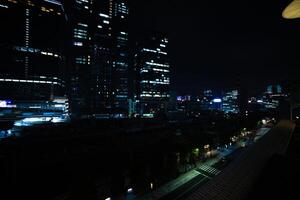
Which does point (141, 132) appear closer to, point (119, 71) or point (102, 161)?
point (102, 161)

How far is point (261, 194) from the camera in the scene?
4066 mm

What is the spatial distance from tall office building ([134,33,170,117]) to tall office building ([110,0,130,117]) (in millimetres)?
4097

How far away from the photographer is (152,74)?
63.0 metres

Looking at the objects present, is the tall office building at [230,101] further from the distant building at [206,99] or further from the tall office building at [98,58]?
the tall office building at [98,58]

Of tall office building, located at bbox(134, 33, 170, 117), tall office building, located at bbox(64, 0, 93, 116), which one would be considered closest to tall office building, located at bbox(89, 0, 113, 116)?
tall office building, located at bbox(64, 0, 93, 116)

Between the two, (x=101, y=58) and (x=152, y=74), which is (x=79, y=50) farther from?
(x=152, y=74)

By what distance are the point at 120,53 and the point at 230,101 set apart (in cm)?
5229

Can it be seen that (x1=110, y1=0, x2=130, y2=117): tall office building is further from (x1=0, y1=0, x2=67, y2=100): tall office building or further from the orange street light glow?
the orange street light glow

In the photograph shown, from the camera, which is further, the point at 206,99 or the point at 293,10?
the point at 206,99

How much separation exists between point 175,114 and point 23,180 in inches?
1594

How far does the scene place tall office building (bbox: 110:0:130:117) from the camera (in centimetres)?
5881

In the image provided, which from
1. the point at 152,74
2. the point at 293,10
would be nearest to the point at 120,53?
the point at 152,74

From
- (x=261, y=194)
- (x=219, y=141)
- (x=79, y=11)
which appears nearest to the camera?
(x=261, y=194)

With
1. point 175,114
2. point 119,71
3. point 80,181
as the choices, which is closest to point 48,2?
point 119,71
